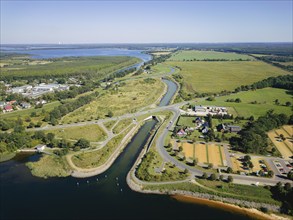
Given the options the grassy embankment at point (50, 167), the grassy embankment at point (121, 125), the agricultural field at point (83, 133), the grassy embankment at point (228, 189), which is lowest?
the grassy embankment at point (50, 167)

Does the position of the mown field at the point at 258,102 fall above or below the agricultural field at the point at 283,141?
above

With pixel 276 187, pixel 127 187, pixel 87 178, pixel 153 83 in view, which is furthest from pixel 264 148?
pixel 153 83

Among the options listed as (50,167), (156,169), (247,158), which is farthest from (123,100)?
(247,158)

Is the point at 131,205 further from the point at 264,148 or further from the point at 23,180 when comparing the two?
the point at 264,148

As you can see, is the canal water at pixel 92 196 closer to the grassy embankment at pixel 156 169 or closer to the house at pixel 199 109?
the grassy embankment at pixel 156 169

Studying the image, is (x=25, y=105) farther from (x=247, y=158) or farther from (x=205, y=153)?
(x=247, y=158)

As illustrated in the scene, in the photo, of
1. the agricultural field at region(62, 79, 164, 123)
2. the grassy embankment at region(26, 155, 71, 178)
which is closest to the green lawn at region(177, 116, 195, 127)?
the agricultural field at region(62, 79, 164, 123)

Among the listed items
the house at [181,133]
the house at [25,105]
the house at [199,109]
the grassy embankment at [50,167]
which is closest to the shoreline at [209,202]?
the grassy embankment at [50,167]
